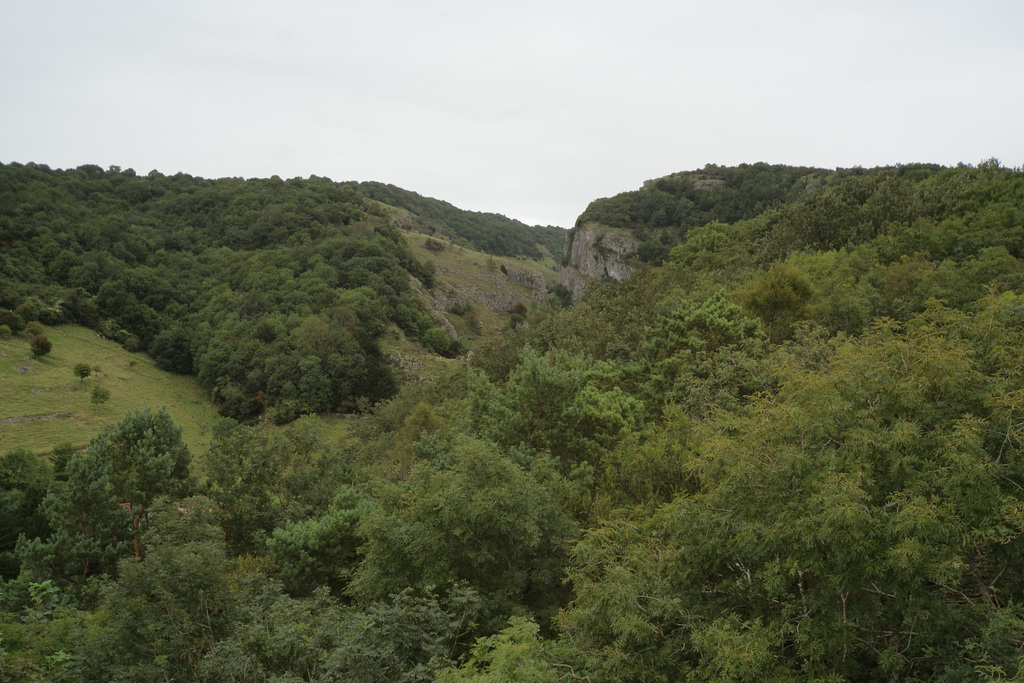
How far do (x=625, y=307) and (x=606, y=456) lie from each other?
833 inches

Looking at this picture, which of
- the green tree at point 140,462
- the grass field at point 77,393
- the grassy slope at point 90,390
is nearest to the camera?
the green tree at point 140,462

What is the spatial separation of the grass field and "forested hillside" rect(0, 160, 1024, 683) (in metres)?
19.3

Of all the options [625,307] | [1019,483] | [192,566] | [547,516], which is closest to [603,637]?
[547,516]

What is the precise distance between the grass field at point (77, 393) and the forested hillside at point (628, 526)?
19.3 meters

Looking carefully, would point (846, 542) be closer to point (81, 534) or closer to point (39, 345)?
point (81, 534)

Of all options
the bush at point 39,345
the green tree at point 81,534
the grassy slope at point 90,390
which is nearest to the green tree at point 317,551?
the green tree at point 81,534

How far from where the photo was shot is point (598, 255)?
95.6 metres

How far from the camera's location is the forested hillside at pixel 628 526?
249 inches

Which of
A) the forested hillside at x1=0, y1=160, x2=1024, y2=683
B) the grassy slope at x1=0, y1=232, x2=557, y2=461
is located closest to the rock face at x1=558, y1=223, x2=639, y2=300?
the grassy slope at x1=0, y1=232, x2=557, y2=461

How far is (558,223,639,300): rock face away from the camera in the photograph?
9156cm

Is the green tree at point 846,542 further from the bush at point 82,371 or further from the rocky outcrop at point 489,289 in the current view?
the rocky outcrop at point 489,289

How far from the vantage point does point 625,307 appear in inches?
1473

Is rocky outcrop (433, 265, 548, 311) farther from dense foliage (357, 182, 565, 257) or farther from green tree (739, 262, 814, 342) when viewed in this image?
green tree (739, 262, 814, 342)

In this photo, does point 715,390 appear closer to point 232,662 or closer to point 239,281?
point 232,662
